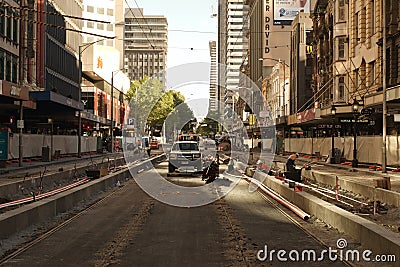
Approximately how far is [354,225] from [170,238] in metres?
3.94

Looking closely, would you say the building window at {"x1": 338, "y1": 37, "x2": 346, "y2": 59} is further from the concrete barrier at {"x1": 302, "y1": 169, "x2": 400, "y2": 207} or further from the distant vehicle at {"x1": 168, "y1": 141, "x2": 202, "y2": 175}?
the distant vehicle at {"x1": 168, "y1": 141, "x2": 202, "y2": 175}

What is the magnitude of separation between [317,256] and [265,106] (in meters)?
109

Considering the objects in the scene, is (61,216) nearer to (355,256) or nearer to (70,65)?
(355,256)

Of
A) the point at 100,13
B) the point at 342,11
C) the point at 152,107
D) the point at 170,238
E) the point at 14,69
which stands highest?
the point at 100,13

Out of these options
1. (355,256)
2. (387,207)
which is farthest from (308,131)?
(355,256)

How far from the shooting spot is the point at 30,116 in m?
58.0

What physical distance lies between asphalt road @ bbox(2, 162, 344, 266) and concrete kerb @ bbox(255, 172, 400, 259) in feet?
2.76

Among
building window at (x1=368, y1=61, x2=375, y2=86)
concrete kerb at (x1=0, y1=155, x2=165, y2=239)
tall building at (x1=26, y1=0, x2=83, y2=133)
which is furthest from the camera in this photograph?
building window at (x1=368, y1=61, x2=375, y2=86)

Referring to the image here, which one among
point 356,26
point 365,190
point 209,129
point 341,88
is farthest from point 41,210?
point 209,129

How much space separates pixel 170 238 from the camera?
42.5ft

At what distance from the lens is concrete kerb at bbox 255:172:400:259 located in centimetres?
1037

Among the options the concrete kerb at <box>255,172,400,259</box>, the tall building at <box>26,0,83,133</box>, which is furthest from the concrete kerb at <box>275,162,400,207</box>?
the tall building at <box>26,0,83,133</box>

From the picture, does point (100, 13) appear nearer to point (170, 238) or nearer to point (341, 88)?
point (341, 88)

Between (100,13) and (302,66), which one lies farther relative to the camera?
(100,13)
